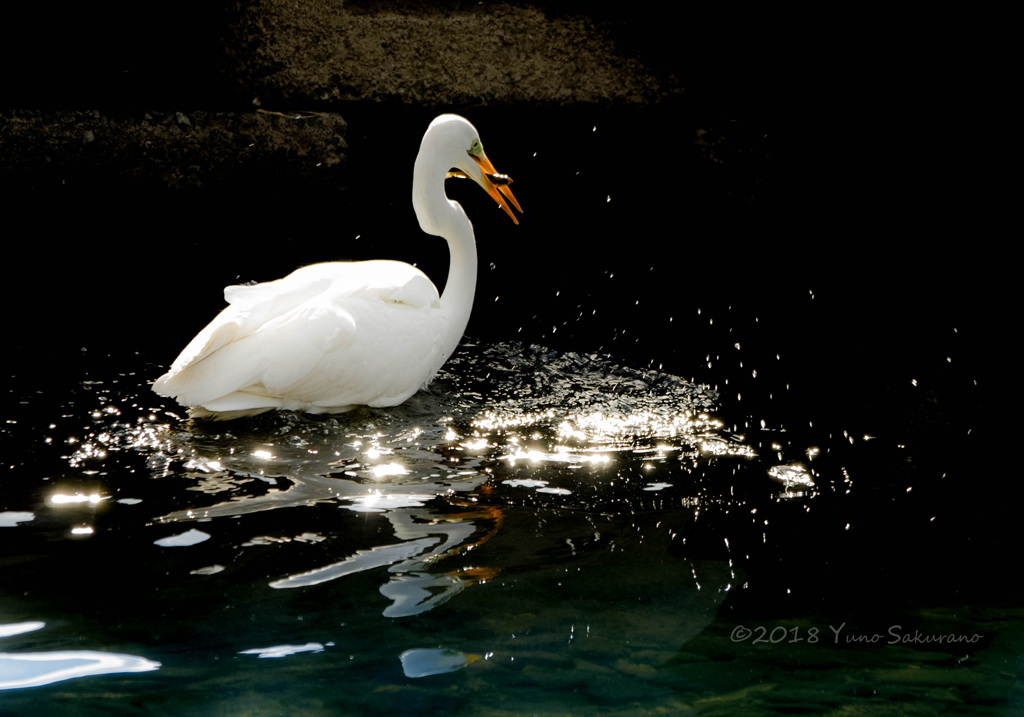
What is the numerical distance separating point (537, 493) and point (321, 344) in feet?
3.13

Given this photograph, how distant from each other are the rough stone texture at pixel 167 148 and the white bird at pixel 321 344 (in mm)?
1469

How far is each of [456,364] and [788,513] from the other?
171cm

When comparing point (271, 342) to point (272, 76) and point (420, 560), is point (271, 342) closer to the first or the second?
point (420, 560)

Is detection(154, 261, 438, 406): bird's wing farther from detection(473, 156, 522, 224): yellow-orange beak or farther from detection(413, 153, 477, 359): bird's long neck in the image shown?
detection(473, 156, 522, 224): yellow-orange beak

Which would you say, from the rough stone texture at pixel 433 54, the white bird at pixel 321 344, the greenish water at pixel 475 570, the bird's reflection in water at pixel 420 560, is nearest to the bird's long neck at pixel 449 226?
the white bird at pixel 321 344

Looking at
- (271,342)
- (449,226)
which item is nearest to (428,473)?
(271,342)

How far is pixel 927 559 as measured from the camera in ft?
A: 8.82

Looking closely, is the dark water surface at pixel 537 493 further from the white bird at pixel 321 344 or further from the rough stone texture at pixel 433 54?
the rough stone texture at pixel 433 54

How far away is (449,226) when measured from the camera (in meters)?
4.17

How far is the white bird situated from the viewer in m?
3.42

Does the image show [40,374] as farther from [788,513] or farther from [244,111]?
[788,513]

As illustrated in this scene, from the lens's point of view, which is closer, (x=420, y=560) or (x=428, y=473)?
(x=420, y=560)

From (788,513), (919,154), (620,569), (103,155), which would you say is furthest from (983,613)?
(103,155)

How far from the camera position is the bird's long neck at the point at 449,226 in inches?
161
